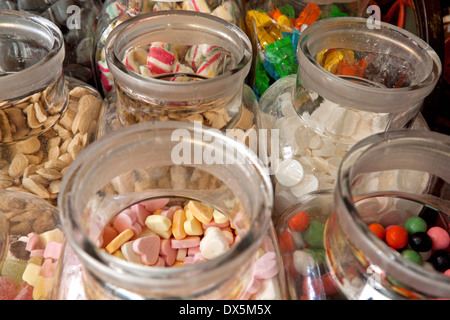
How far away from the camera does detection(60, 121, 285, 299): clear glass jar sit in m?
0.31

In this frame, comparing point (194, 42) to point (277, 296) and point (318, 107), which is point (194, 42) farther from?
point (277, 296)

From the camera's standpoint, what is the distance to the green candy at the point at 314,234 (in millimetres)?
449

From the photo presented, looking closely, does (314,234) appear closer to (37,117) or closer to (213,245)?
(213,245)

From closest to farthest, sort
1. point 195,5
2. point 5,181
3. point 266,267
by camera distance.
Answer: point 266,267
point 5,181
point 195,5

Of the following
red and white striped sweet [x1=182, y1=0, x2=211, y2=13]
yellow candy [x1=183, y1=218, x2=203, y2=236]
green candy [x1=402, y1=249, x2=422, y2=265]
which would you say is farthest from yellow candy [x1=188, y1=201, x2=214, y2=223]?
red and white striped sweet [x1=182, y1=0, x2=211, y2=13]

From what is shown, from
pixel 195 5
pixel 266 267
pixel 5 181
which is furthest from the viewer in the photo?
pixel 195 5

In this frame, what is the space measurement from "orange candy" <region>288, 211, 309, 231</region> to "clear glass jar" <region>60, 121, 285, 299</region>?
0.04m

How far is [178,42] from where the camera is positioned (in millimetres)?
583

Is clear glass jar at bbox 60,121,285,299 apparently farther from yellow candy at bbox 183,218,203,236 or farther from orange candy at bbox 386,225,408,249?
orange candy at bbox 386,225,408,249

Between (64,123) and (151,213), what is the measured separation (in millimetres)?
181

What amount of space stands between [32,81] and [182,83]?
7.0 inches

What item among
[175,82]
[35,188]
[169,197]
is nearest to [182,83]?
[175,82]

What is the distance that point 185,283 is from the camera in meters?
0.31
